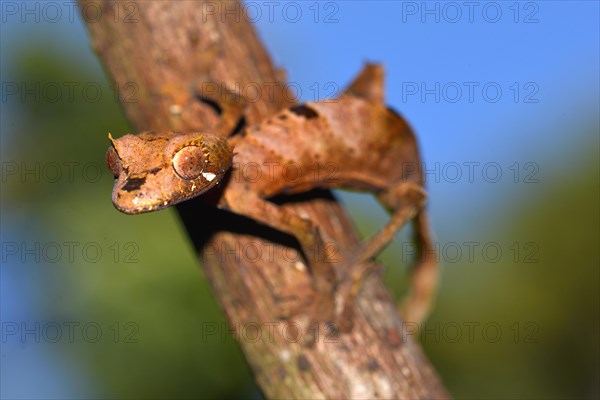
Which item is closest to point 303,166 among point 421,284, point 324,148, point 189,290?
point 324,148

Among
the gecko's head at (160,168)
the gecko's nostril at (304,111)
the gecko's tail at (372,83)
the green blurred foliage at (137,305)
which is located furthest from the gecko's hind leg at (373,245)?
the green blurred foliage at (137,305)

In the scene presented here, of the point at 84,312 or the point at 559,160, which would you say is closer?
the point at 84,312

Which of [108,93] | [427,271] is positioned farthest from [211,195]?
[108,93]

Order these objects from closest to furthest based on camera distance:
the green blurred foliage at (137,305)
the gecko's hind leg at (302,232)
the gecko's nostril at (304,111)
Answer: the gecko's hind leg at (302,232)
the gecko's nostril at (304,111)
the green blurred foliage at (137,305)

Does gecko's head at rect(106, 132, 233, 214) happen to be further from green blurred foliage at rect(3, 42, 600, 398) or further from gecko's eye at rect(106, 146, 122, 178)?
green blurred foliage at rect(3, 42, 600, 398)

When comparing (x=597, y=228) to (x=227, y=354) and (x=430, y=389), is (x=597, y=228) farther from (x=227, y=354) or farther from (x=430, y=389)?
(x=430, y=389)

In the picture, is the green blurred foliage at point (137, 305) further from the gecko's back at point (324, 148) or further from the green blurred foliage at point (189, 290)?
the gecko's back at point (324, 148)

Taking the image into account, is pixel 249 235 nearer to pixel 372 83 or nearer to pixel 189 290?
pixel 372 83

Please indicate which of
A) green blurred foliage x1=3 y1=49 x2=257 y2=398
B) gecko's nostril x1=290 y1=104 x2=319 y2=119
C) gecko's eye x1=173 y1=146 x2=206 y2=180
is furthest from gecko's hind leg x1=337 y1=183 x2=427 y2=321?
green blurred foliage x1=3 y1=49 x2=257 y2=398

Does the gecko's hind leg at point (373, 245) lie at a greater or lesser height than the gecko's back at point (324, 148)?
lesser
